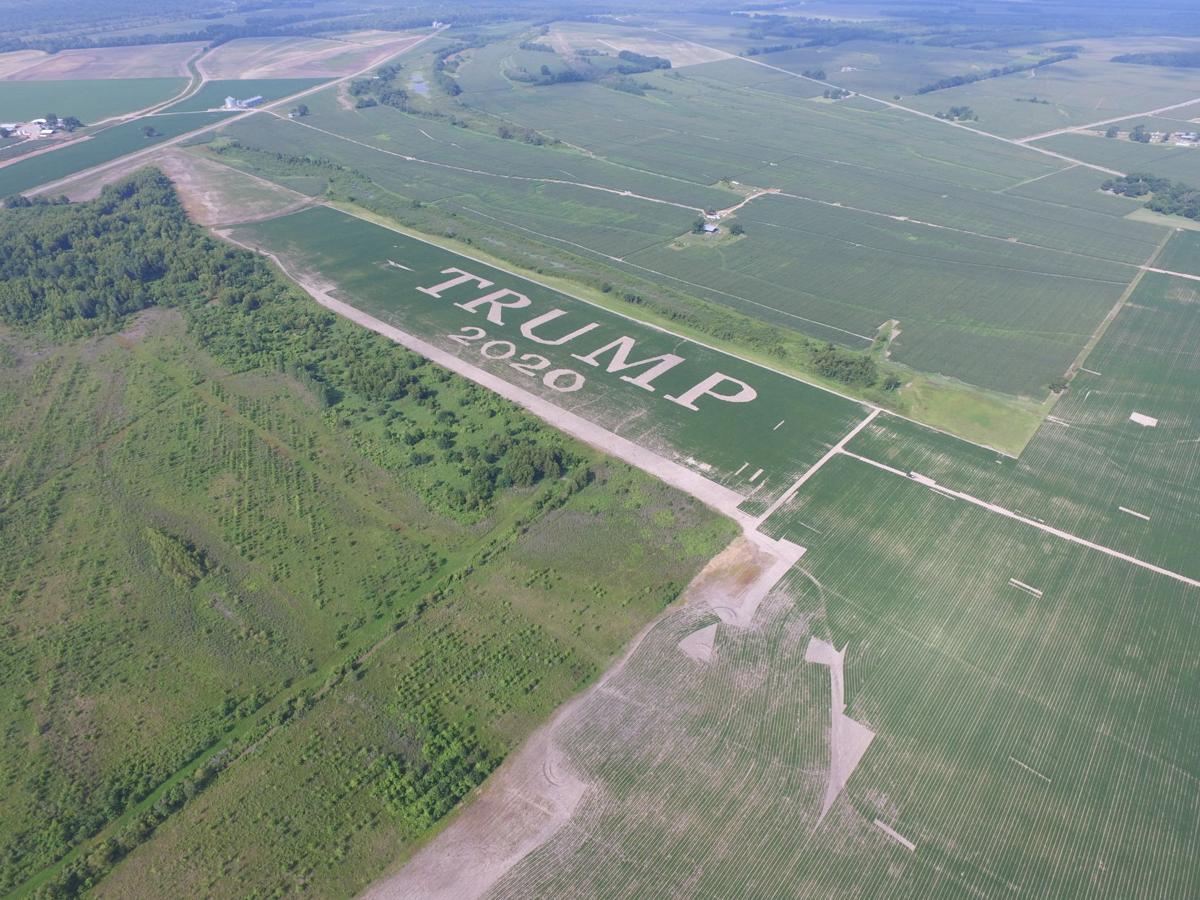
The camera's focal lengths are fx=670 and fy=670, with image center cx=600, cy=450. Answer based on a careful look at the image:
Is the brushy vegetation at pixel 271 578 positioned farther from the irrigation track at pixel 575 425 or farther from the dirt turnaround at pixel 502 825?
the irrigation track at pixel 575 425

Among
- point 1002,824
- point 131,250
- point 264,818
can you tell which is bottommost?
point 1002,824

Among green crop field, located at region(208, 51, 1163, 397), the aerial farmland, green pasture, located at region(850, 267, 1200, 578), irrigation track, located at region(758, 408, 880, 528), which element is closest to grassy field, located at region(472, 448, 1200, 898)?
the aerial farmland

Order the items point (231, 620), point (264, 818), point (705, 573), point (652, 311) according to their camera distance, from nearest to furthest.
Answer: point (264, 818)
point (231, 620)
point (705, 573)
point (652, 311)

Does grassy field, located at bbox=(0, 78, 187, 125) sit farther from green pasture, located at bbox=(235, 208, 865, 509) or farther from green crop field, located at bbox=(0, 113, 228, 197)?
green pasture, located at bbox=(235, 208, 865, 509)

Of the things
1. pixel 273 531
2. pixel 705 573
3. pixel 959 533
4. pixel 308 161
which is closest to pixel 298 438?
pixel 273 531

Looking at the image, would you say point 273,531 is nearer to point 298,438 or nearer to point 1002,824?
point 298,438

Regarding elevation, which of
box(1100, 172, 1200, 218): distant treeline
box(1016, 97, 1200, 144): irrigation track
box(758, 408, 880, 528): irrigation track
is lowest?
box(758, 408, 880, 528): irrigation track
